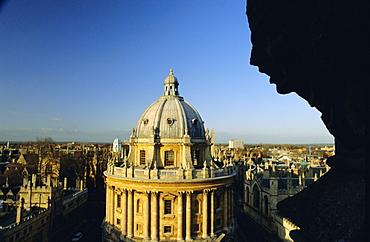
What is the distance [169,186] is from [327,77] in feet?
80.4

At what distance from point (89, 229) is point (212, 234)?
68.6 feet

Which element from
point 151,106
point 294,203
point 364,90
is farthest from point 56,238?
point 364,90

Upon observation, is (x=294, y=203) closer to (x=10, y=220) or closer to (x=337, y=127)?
(x=337, y=127)

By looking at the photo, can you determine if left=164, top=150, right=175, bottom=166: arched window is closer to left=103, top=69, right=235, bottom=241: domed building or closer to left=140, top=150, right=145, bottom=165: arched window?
left=103, top=69, right=235, bottom=241: domed building

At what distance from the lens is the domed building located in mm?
27453

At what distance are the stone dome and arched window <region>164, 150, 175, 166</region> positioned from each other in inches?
76.8

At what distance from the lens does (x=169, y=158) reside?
31.0 metres

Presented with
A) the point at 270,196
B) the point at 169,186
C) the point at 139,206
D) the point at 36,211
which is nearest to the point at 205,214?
the point at 169,186

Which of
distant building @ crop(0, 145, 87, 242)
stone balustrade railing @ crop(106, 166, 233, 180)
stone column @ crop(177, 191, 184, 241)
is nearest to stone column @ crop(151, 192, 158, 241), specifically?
stone balustrade railing @ crop(106, 166, 233, 180)

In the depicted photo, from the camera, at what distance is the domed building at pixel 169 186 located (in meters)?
27.5

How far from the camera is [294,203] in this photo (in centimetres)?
550

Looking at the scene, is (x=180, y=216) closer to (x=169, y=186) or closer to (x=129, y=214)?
(x=169, y=186)

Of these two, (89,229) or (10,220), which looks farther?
(89,229)

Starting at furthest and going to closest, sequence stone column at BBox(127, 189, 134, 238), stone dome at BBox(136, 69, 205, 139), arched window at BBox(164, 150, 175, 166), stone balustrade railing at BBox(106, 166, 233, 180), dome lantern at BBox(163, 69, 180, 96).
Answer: dome lantern at BBox(163, 69, 180, 96)
stone dome at BBox(136, 69, 205, 139)
arched window at BBox(164, 150, 175, 166)
stone column at BBox(127, 189, 134, 238)
stone balustrade railing at BBox(106, 166, 233, 180)
